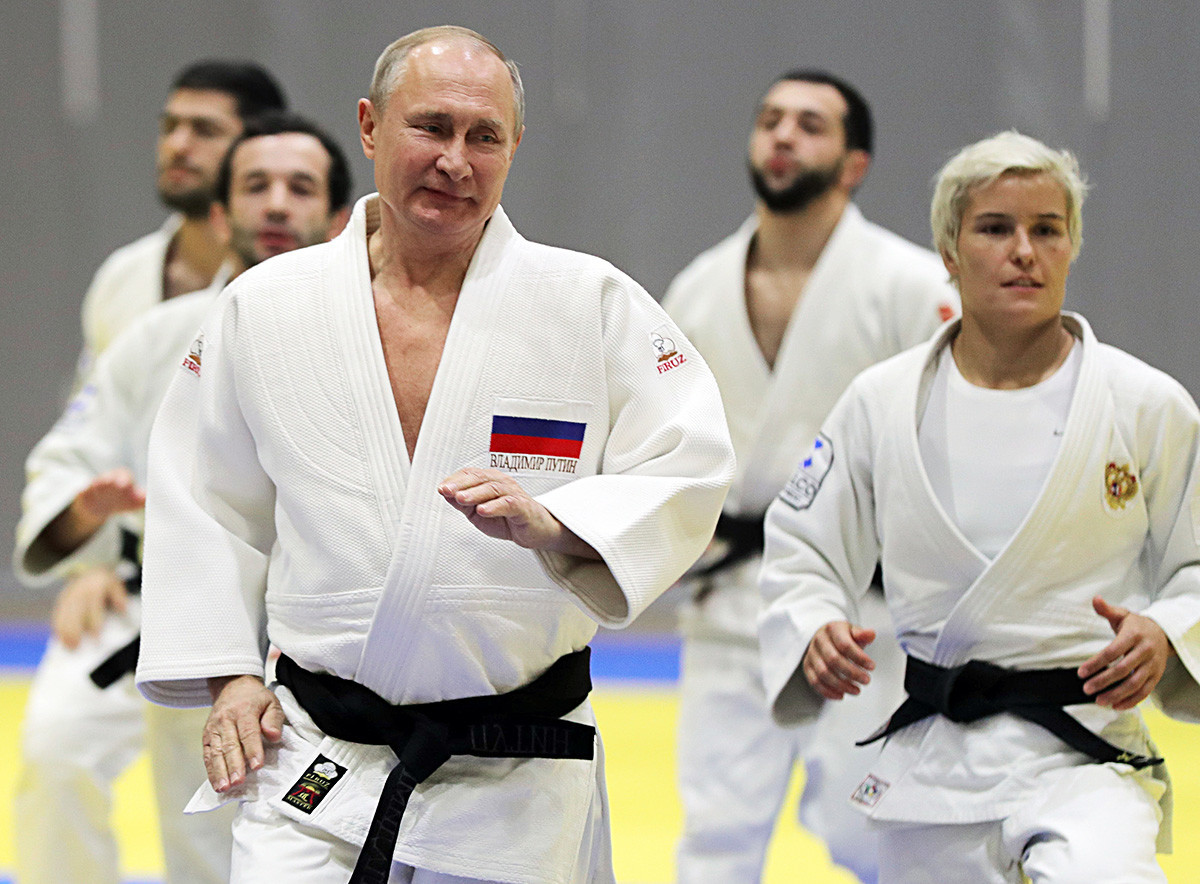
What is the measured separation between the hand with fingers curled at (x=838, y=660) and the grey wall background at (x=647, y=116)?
631 cm

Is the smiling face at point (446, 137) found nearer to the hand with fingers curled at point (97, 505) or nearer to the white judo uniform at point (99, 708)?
the hand with fingers curled at point (97, 505)

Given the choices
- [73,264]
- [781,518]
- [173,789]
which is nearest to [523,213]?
[73,264]

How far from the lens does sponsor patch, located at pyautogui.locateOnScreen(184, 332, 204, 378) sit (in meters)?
2.89

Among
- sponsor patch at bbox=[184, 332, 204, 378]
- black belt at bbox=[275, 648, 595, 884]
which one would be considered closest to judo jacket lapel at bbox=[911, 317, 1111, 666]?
black belt at bbox=[275, 648, 595, 884]

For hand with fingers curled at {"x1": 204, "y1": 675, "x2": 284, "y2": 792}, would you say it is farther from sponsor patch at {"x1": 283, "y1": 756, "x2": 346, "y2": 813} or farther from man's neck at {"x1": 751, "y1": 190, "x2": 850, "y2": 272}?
man's neck at {"x1": 751, "y1": 190, "x2": 850, "y2": 272}

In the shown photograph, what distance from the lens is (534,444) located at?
2691 millimetres

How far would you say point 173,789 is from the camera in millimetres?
4332

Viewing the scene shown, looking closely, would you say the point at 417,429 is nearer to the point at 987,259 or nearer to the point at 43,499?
the point at 987,259

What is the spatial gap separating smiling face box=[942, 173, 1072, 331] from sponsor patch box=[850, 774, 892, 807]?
954mm

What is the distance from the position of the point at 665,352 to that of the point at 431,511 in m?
0.49

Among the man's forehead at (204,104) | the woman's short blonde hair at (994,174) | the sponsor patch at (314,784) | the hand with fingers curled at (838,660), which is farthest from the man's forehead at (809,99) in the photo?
the sponsor patch at (314,784)

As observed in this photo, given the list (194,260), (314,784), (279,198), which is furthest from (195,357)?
(194,260)

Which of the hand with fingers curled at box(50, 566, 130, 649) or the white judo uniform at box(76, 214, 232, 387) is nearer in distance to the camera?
the hand with fingers curled at box(50, 566, 130, 649)

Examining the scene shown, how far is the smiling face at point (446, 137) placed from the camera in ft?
8.84
